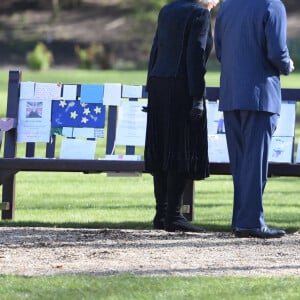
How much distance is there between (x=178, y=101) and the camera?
9117 mm

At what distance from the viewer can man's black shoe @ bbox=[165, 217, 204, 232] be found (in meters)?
9.27

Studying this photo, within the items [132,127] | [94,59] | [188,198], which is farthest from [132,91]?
[94,59]

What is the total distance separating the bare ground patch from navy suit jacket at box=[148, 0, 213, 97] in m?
1.16

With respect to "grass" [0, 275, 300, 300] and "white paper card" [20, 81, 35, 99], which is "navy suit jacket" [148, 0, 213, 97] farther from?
"grass" [0, 275, 300, 300]

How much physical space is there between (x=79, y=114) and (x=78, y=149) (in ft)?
1.04

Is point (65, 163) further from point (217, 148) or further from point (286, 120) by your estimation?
point (286, 120)

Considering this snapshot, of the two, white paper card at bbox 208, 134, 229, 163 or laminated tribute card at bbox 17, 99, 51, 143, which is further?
laminated tribute card at bbox 17, 99, 51, 143

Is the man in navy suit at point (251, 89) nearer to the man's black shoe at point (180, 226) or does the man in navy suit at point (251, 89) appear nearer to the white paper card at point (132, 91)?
the man's black shoe at point (180, 226)

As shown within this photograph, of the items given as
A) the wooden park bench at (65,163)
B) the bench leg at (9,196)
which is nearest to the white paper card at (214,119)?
the wooden park bench at (65,163)

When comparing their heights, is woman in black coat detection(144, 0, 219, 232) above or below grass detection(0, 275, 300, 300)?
above

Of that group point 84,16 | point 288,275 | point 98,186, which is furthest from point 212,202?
point 84,16

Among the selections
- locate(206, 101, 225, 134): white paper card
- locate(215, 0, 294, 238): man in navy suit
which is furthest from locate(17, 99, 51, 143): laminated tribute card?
locate(215, 0, 294, 238): man in navy suit

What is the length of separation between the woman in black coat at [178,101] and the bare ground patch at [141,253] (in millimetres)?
472

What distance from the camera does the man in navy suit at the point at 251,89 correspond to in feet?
28.5
